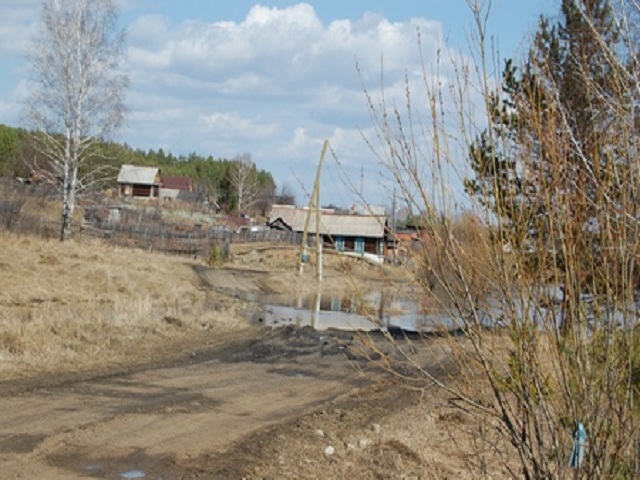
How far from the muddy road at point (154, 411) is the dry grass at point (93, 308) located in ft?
4.68

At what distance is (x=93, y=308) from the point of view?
2150 cm

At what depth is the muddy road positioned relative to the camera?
26.3 feet

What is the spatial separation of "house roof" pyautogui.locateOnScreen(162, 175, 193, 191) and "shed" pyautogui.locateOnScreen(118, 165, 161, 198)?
14935mm

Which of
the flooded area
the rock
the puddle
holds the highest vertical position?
the rock

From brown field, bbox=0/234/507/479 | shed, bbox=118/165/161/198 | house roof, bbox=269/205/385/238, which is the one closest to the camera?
brown field, bbox=0/234/507/479

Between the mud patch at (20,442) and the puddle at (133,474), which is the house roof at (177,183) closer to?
Answer: the mud patch at (20,442)

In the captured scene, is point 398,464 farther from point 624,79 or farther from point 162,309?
point 162,309

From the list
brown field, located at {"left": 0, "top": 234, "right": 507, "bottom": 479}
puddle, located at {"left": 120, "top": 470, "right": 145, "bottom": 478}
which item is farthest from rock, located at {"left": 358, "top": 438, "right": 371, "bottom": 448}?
puddle, located at {"left": 120, "top": 470, "right": 145, "bottom": 478}

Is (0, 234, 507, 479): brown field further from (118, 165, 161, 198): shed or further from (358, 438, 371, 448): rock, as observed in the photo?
(118, 165, 161, 198): shed

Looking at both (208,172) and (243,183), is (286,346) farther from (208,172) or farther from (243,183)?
(208,172)

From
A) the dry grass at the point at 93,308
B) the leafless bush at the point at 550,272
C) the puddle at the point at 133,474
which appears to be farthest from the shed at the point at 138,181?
the leafless bush at the point at 550,272

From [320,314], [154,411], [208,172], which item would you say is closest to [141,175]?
[208,172]

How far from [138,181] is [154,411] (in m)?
93.4

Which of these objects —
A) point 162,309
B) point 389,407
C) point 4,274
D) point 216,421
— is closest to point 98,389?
point 216,421
